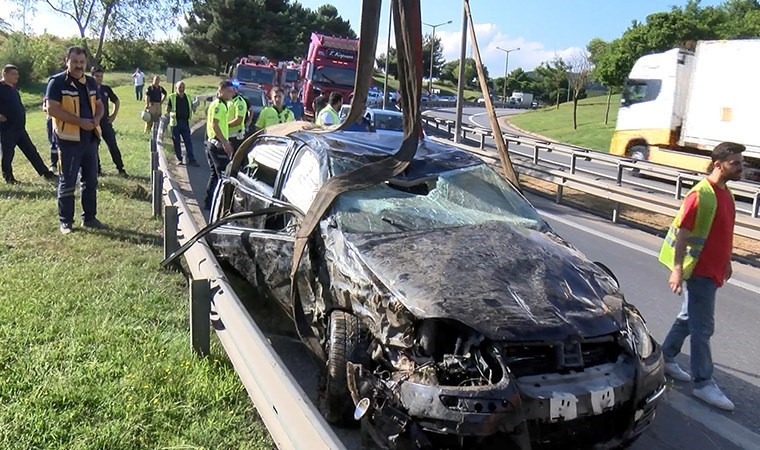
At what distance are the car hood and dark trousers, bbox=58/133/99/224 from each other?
14.9 feet

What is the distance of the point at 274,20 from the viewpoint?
62344 mm

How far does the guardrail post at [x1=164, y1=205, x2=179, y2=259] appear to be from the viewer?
5.92 meters

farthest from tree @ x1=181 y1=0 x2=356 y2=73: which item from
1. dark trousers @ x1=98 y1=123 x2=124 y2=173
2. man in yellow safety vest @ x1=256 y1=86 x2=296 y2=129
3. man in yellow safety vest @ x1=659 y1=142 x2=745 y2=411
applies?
man in yellow safety vest @ x1=659 y1=142 x2=745 y2=411

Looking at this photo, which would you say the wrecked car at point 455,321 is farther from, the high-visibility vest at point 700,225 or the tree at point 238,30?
the tree at point 238,30

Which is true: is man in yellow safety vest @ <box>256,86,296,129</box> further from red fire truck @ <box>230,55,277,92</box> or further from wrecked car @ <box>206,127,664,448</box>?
red fire truck @ <box>230,55,277,92</box>

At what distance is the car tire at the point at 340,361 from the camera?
3.49m

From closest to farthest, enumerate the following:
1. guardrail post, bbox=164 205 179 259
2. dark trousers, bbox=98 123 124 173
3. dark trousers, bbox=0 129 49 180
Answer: guardrail post, bbox=164 205 179 259
dark trousers, bbox=0 129 49 180
dark trousers, bbox=98 123 124 173

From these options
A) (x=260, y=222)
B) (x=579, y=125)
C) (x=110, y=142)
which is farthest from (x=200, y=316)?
(x=579, y=125)

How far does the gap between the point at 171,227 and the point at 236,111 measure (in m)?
4.70

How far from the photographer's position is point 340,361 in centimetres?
349

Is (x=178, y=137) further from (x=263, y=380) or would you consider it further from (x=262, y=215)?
(x=263, y=380)

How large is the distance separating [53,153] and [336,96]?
4.82m

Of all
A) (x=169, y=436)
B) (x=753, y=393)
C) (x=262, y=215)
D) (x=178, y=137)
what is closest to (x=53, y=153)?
(x=178, y=137)

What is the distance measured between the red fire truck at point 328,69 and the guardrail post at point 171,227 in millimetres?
20620
